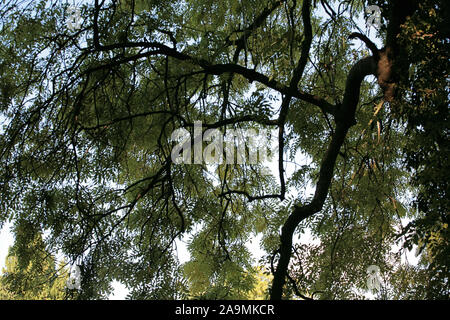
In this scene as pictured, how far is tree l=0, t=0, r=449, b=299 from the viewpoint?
2.89 m

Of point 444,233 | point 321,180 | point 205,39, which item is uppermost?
point 205,39

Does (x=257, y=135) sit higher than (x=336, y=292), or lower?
higher

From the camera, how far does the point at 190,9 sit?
5.82 meters

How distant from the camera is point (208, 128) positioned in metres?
4.25

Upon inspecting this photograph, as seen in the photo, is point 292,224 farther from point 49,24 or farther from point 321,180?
point 49,24

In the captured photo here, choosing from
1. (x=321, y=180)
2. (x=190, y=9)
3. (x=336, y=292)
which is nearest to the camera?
(x=321, y=180)

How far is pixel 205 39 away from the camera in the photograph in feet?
13.6

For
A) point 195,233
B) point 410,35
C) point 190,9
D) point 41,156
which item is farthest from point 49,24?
point 410,35

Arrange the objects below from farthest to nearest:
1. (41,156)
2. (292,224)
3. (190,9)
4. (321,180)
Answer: (190,9) → (41,156) → (321,180) → (292,224)

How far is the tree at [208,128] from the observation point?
2891mm
